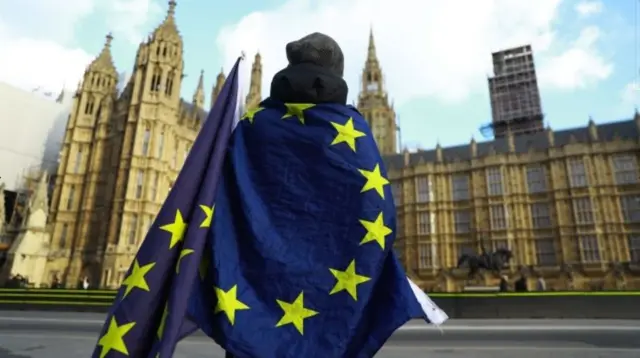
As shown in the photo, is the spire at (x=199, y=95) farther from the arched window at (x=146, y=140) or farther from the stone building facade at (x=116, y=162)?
the arched window at (x=146, y=140)

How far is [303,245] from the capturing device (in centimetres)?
198

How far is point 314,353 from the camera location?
5.83 ft

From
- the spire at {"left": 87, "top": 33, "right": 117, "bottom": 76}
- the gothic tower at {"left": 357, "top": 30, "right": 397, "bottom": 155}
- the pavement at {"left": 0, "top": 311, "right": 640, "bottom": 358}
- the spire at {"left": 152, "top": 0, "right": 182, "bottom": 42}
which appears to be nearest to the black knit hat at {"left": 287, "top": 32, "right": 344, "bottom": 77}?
the pavement at {"left": 0, "top": 311, "right": 640, "bottom": 358}

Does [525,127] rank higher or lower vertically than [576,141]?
higher

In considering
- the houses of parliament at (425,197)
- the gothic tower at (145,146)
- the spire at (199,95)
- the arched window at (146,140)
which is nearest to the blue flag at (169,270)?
the houses of parliament at (425,197)

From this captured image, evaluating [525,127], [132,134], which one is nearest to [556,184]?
[525,127]

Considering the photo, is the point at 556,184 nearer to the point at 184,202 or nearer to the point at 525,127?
the point at 525,127

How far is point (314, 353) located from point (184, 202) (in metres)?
0.94

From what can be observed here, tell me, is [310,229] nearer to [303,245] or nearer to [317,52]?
[303,245]

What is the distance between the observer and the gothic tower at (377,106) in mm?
58219

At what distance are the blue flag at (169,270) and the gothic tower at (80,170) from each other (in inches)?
1344

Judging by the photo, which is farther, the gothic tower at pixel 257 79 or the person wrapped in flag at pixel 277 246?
the gothic tower at pixel 257 79

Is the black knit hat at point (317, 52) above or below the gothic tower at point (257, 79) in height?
below

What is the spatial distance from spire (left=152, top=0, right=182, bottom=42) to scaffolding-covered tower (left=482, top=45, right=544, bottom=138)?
126 feet
